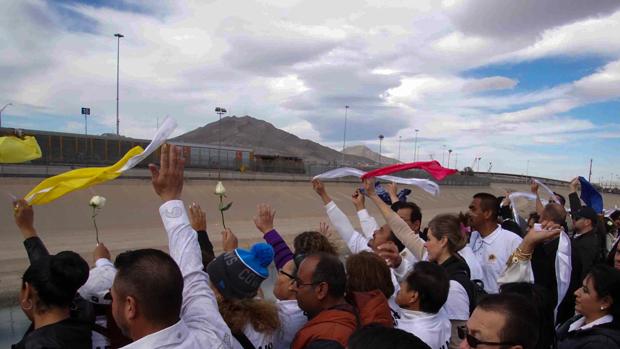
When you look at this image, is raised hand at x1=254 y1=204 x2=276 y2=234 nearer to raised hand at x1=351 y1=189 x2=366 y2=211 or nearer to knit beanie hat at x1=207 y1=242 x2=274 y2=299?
knit beanie hat at x1=207 y1=242 x2=274 y2=299

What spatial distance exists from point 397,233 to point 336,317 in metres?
2.04

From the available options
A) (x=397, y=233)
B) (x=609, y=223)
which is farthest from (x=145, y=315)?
(x=609, y=223)

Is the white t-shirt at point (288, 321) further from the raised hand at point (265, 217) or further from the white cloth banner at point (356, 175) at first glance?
the white cloth banner at point (356, 175)

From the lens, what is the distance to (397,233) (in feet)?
14.9

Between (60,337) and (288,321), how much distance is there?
49.2 inches

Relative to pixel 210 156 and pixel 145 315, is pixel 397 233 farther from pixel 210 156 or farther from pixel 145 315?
pixel 210 156

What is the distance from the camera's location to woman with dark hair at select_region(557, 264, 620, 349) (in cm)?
303

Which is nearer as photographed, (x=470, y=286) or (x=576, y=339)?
(x=576, y=339)

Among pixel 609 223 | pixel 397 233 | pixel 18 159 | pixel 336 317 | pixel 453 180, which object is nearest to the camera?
pixel 336 317

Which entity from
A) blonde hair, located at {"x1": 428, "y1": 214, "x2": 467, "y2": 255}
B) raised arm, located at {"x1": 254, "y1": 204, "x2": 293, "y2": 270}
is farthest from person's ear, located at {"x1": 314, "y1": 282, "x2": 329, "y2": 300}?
blonde hair, located at {"x1": 428, "y1": 214, "x2": 467, "y2": 255}

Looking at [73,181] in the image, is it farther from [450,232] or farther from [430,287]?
[450,232]

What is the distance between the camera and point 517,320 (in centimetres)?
222

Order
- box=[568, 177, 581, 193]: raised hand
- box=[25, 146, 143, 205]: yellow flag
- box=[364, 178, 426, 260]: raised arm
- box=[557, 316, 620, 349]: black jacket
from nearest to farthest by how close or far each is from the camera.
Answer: box=[557, 316, 620, 349]: black jacket < box=[25, 146, 143, 205]: yellow flag < box=[364, 178, 426, 260]: raised arm < box=[568, 177, 581, 193]: raised hand

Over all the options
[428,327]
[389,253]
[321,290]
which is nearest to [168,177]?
[321,290]
